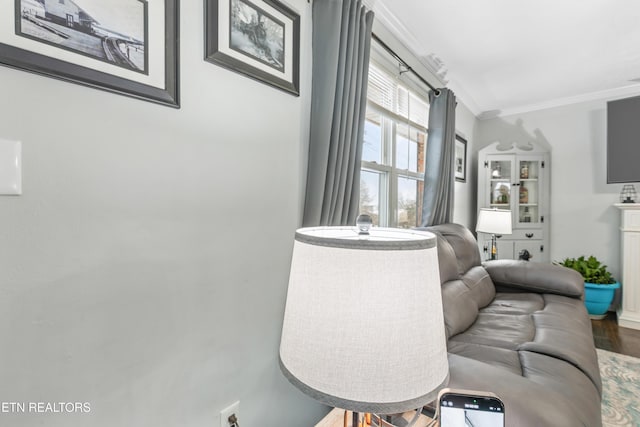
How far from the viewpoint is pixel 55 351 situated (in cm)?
75

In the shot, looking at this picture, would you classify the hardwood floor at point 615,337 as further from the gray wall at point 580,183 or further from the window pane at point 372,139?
the window pane at point 372,139

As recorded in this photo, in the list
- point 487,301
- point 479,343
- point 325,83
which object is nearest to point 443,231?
point 487,301

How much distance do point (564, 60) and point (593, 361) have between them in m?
2.54

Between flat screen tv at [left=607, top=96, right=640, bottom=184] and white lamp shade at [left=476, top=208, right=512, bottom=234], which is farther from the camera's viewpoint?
flat screen tv at [left=607, top=96, right=640, bottom=184]

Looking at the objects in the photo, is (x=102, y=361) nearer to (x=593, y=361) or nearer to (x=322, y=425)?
(x=322, y=425)

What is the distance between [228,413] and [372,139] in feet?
5.62

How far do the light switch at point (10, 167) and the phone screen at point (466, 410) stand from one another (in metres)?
1.00

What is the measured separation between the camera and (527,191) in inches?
150

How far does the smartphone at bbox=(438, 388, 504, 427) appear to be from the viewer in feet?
2.10

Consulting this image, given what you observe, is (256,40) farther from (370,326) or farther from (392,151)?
(392,151)

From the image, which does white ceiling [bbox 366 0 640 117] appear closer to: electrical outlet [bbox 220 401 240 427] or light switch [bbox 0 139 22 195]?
light switch [bbox 0 139 22 195]

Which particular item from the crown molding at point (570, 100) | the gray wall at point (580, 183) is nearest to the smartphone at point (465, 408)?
the gray wall at point (580, 183)

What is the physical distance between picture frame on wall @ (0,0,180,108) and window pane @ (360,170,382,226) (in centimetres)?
136

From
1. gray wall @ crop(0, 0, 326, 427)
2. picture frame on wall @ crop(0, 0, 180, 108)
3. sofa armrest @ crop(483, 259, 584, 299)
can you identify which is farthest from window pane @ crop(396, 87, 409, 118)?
picture frame on wall @ crop(0, 0, 180, 108)
